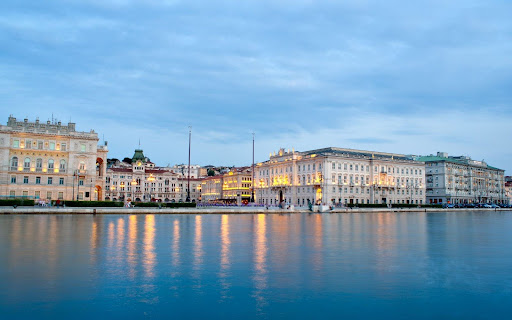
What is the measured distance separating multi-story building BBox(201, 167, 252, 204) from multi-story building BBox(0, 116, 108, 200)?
193ft

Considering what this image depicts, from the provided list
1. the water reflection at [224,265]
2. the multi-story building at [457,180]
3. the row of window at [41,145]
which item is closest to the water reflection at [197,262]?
the water reflection at [224,265]

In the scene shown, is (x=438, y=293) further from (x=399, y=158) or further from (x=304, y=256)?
(x=399, y=158)

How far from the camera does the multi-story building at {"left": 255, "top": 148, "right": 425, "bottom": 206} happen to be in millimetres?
101938

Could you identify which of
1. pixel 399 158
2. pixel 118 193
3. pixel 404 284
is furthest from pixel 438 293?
pixel 118 193

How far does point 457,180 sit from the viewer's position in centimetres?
13275

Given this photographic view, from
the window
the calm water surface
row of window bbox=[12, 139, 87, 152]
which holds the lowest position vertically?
the calm water surface

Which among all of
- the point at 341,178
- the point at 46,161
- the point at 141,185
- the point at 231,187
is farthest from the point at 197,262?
the point at 231,187

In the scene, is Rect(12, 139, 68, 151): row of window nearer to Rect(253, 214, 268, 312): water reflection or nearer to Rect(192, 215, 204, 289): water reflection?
Rect(192, 215, 204, 289): water reflection

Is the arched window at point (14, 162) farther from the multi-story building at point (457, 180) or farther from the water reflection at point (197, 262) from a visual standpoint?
the multi-story building at point (457, 180)

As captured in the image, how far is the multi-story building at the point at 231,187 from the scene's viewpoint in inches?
5507

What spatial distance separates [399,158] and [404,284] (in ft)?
361

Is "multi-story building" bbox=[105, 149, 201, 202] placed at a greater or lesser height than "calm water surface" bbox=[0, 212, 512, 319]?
greater

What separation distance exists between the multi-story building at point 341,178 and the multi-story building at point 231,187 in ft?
54.7

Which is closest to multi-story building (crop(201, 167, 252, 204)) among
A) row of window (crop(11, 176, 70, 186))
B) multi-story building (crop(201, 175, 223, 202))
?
multi-story building (crop(201, 175, 223, 202))
